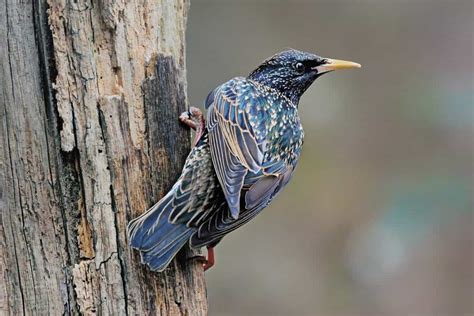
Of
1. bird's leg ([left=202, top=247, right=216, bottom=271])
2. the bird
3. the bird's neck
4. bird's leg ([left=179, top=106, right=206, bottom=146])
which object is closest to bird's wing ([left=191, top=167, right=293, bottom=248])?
the bird

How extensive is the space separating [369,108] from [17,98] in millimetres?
5971

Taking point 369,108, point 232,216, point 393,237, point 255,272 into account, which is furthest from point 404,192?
point 232,216

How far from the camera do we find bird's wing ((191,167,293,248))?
3445mm

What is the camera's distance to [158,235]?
131 inches

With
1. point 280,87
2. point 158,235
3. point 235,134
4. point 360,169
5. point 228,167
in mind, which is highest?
point 280,87

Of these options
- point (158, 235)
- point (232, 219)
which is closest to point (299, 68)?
point (232, 219)

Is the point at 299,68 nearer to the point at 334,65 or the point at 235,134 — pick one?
the point at 334,65

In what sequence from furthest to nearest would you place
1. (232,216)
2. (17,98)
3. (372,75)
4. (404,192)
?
(372,75) → (404,192) → (232,216) → (17,98)

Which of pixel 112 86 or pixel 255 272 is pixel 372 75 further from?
pixel 112 86

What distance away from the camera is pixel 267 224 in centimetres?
789

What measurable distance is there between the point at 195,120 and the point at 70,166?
73cm

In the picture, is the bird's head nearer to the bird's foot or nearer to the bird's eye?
the bird's eye

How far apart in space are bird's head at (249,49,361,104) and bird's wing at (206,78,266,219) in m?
0.24

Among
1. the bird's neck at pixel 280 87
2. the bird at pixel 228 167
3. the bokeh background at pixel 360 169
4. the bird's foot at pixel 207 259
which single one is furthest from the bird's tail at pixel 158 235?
the bokeh background at pixel 360 169
